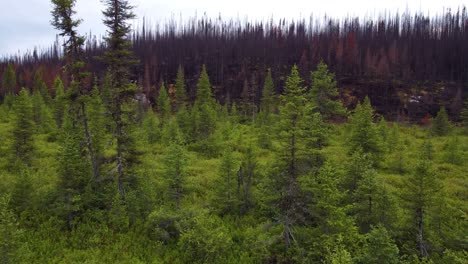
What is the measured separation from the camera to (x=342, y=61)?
8638 centimetres

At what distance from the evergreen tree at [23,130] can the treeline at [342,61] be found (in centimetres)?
4168

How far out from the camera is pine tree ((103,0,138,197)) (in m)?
18.7

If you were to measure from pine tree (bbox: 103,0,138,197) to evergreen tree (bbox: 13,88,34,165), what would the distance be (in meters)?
12.3

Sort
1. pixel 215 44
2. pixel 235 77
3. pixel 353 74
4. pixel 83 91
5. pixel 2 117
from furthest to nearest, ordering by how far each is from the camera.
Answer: pixel 215 44, pixel 235 77, pixel 353 74, pixel 2 117, pixel 83 91

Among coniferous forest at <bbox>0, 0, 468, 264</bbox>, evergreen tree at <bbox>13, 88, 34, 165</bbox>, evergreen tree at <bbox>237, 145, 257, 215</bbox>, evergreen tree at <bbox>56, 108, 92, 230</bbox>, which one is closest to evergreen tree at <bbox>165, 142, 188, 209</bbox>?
coniferous forest at <bbox>0, 0, 468, 264</bbox>

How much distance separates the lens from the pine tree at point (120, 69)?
18703mm

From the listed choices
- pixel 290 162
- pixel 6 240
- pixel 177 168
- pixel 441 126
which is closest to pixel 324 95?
pixel 290 162

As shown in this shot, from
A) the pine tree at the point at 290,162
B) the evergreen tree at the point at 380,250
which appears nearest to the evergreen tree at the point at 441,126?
the pine tree at the point at 290,162

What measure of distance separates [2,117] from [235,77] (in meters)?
54.0

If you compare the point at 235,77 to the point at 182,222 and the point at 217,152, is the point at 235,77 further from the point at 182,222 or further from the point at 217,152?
the point at 182,222

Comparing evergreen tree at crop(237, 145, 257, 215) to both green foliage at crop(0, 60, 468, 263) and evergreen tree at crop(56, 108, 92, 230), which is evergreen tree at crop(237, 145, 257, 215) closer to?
green foliage at crop(0, 60, 468, 263)

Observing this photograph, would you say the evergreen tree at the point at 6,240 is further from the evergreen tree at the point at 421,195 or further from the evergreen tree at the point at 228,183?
the evergreen tree at the point at 421,195

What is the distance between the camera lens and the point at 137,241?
16875 mm

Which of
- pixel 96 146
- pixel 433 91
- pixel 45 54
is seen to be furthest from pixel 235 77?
pixel 45 54
